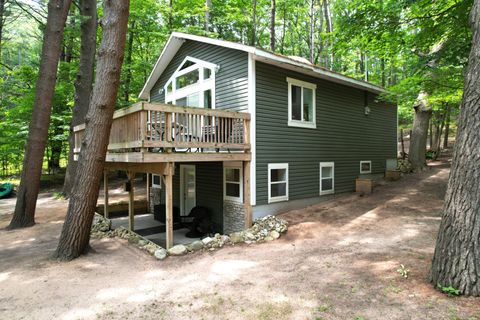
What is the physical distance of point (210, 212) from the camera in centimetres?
982

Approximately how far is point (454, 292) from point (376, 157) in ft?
32.4

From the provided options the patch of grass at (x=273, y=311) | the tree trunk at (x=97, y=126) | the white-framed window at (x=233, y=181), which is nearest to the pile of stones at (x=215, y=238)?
the white-framed window at (x=233, y=181)

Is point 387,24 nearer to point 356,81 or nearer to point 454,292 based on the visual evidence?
point 356,81

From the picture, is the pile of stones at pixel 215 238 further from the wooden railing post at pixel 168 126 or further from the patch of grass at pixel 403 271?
the patch of grass at pixel 403 271

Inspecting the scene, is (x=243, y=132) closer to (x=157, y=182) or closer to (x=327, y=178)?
(x=327, y=178)

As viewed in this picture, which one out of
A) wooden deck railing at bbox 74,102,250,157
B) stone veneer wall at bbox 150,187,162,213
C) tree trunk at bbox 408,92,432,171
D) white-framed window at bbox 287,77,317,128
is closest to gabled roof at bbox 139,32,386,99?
white-framed window at bbox 287,77,317,128

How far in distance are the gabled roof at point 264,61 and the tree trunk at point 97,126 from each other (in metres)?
3.23

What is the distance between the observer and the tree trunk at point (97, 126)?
6223 mm

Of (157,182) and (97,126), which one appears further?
(157,182)

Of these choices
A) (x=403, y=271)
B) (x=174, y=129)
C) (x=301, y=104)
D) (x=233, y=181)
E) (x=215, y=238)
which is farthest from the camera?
(x=301, y=104)

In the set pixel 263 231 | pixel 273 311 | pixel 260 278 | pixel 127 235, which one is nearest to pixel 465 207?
pixel 273 311

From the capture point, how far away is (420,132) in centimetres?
1340

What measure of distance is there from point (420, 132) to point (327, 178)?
6.11m

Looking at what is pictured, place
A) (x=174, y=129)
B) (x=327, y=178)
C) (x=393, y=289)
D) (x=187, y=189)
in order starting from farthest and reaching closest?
(x=187, y=189)
(x=327, y=178)
(x=174, y=129)
(x=393, y=289)
